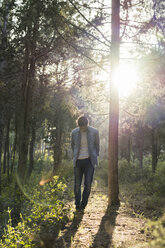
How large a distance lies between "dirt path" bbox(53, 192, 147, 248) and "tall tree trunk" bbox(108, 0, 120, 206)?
797 mm

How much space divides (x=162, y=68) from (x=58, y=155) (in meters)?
12.7

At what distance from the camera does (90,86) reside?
9.32m

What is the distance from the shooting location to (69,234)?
419 centimetres

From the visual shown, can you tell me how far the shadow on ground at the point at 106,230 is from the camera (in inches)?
146

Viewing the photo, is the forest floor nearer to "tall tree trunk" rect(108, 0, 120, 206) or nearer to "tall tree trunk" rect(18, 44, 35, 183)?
"tall tree trunk" rect(108, 0, 120, 206)

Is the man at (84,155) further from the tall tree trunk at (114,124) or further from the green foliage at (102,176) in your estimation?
the green foliage at (102,176)

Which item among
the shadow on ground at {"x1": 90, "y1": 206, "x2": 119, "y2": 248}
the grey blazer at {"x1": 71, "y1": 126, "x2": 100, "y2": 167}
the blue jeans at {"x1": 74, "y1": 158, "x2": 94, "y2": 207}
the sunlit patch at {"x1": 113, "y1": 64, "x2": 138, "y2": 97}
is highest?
the sunlit patch at {"x1": 113, "y1": 64, "x2": 138, "y2": 97}

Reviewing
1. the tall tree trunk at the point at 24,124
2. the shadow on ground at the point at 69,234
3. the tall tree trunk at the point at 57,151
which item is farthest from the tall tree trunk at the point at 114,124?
the tall tree trunk at the point at 57,151

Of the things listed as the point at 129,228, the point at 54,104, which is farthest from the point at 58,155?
the point at 129,228

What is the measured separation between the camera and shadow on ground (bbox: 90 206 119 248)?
371 cm

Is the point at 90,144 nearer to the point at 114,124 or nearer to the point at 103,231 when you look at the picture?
the point at 114,124

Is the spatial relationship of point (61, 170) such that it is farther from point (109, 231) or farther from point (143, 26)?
point (109, 231)

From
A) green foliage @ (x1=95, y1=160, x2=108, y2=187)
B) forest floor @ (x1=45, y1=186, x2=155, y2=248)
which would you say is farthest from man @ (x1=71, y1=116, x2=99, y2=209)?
green foliage @ (x1=95, y1=160, x2=108, y2=187)

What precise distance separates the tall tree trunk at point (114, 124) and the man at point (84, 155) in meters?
1.10
